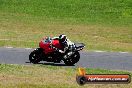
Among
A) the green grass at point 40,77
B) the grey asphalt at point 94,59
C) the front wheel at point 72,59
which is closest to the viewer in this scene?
the green grass at point 40,77

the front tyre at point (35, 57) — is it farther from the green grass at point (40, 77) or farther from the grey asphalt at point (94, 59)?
the green grass at point (40, 77)

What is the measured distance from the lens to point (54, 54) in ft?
70.9

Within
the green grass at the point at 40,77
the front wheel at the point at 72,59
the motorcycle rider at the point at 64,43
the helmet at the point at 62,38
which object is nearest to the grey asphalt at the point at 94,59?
the front wheel at the point at 72,59

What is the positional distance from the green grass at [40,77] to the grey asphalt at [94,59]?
5.61ft

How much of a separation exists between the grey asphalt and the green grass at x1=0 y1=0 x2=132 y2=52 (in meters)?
2.09

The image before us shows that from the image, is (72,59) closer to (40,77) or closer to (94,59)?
(94,59)

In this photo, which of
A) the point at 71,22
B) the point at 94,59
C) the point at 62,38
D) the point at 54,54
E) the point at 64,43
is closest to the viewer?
the point at 62,38

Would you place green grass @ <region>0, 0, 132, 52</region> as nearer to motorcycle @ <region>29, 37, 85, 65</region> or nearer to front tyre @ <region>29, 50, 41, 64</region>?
front tyre @ <region>29, 50, 41, 64</region>

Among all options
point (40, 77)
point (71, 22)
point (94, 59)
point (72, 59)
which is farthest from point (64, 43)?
point (71, 22)

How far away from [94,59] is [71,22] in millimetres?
16296

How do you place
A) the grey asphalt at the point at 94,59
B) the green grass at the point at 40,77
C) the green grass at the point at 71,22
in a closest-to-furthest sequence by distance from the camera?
the green grass at the point at 40,77, the grey asphalt at the point at 94,59, the green grass at the point at 71,22

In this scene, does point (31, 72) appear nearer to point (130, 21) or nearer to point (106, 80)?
point (106, 80)

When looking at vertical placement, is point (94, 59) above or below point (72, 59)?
below

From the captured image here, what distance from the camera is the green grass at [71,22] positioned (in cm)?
3097
